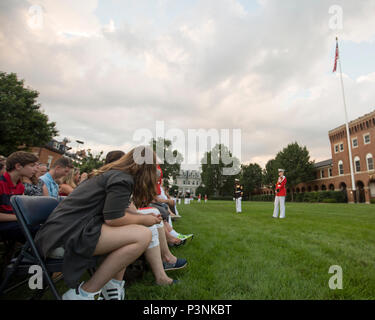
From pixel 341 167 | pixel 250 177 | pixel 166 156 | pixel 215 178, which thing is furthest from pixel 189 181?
pixel 341 167

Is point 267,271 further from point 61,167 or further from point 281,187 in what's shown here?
point 281,187

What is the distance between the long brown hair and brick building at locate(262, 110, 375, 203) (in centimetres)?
4506

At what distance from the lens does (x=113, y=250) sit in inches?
76.7

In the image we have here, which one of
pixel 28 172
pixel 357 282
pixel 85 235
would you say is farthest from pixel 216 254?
pixel 28 172

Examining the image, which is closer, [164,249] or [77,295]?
[77,295]

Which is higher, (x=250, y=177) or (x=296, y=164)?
(x=296, y=164)

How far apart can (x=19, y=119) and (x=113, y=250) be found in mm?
24278

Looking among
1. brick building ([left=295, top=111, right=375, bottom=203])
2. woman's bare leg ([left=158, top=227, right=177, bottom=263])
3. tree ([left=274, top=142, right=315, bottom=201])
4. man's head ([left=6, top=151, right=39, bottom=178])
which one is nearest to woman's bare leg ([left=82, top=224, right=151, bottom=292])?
woman's bare leg ([left=158, top=227, right=177, bottom=263])

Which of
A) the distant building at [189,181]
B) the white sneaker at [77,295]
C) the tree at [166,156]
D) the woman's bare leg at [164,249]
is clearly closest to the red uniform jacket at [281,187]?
the woman's bare leg at [164,249]

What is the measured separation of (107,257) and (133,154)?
103 cm

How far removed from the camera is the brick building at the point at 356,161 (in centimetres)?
3850

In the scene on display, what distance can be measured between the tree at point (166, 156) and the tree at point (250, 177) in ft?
78.3

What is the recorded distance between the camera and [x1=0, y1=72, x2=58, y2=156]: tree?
19.3 meters
